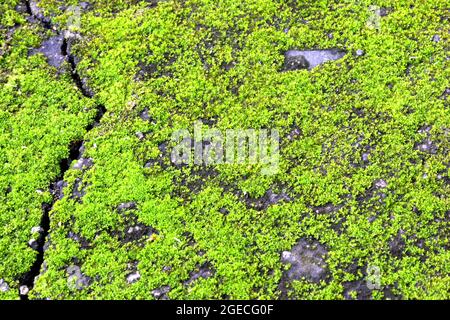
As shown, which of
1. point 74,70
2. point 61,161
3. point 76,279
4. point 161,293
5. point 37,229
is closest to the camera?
point 161,293

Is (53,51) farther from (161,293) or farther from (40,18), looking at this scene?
(161,293)

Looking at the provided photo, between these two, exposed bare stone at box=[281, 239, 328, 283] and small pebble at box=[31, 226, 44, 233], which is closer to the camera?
exposed bare stone at box=[281, 239, 328, 283]

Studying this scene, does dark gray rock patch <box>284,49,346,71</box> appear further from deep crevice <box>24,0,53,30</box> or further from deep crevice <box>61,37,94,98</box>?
deep crevice <box>24,0,53,30</box>

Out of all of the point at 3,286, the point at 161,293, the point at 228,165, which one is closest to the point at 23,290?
the point at 3,286

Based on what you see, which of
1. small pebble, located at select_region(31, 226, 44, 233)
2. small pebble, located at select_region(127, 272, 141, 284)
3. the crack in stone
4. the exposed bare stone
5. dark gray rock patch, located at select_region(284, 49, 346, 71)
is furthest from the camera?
dark gray rock patch, located at select_region(284, 49, 346, 71)

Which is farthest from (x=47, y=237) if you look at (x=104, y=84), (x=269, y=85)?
(x=269, y=85)

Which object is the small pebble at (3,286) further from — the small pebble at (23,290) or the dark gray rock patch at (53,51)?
the dark gray rock patch at (53,51)

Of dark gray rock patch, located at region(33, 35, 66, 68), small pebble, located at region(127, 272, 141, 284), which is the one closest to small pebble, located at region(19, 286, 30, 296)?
small pebble, located at region(127, 272, 141, 284)

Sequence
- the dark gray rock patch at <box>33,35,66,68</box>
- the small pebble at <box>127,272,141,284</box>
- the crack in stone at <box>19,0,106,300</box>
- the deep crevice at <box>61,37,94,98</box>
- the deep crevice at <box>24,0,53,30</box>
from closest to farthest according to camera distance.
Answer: the small pebble at <box>127,272,141,284</box> → the crack in stone at <box>19,0,106,300</box> → the deep crevice at <box>61,37,94,98</box> → the dark gray rock patch at <box>33,35,66,68</box> → the deep crevice at <box>24,0,53,30</box>
